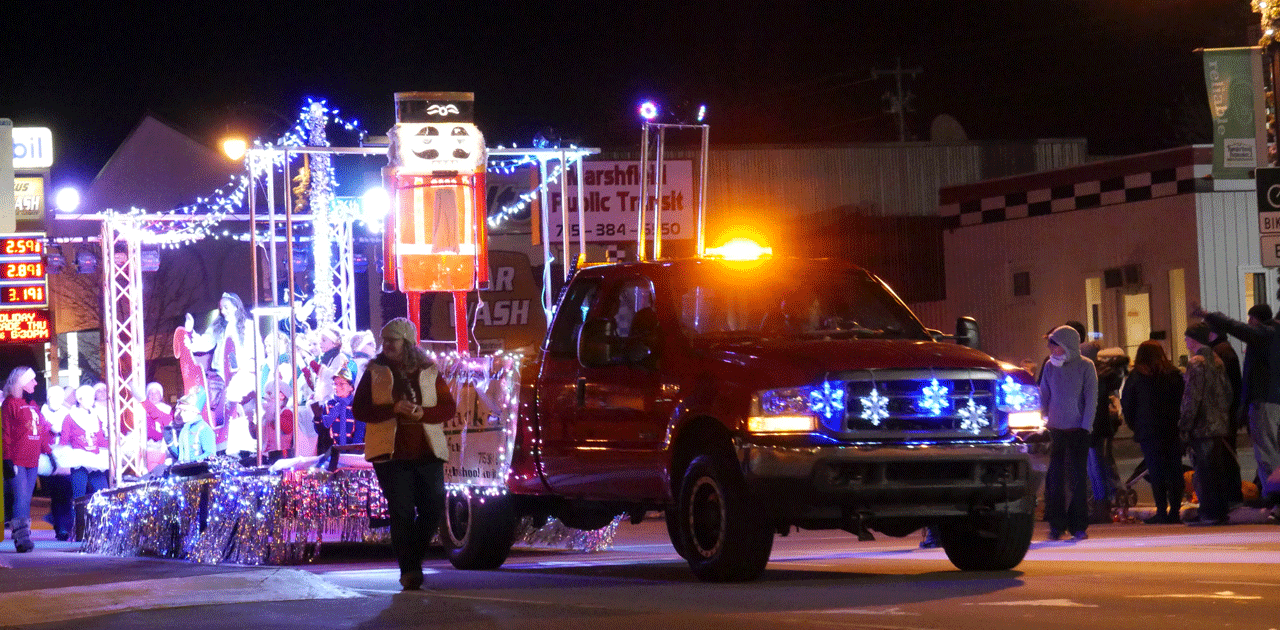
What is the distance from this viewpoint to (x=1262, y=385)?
14320 mm

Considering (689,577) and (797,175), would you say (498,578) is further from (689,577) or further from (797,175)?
(797,175)

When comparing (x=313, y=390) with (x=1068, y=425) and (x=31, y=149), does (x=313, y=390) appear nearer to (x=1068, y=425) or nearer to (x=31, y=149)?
(x=31, y=149)

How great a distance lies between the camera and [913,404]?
29.8ft

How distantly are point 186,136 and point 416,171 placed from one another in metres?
32.2

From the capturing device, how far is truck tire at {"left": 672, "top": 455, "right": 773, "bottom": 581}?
9102 mm

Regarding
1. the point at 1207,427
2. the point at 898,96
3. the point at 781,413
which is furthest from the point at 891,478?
the point at 898,96

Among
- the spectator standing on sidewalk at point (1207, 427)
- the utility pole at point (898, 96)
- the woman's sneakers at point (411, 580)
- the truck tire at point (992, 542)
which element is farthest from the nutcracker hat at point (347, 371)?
the utility pole at point (898, 96)

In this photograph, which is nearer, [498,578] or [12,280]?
[498,578]

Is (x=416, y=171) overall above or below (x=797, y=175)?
below

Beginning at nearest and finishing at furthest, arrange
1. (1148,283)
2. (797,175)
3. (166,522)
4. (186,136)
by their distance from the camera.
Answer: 1. (166,522)
2. (1148,283)
3. (797,175)
4. (186,136)

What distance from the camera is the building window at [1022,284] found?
3262 cm

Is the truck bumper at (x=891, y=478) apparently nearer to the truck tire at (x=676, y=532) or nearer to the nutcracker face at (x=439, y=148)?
the truck tire at (x=676, y=532)

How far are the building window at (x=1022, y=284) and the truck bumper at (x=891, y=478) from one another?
23800mm

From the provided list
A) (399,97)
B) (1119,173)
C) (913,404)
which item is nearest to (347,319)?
(399,97)
